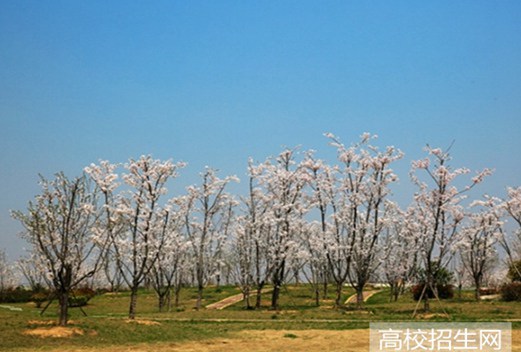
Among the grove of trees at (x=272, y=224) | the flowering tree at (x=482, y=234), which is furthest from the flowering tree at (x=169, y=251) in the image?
the flowering tree at (x=482, y=234)

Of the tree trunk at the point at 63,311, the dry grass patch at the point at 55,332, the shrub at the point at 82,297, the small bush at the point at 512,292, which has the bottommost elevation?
the shrub at the point at 82,297

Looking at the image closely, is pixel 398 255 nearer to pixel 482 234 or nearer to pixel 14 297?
pixel 482 234

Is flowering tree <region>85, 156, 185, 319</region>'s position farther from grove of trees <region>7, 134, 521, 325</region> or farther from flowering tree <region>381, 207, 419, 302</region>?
flowering tree <region>381, 207, 419, 302</region>

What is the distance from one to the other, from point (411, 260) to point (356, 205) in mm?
19345

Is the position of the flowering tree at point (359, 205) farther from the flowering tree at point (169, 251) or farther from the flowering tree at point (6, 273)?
the flowering tree at point (6, 273)

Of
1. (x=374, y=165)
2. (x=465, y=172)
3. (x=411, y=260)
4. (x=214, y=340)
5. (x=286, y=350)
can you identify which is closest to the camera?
(x=286, y=350)

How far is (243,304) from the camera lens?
47812 millimetres

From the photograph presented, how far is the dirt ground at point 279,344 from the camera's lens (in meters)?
19.5

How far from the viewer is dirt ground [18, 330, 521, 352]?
19.5 metres

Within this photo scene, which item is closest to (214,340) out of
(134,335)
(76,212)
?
(134,335)

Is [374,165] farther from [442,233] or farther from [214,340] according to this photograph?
[214,340]

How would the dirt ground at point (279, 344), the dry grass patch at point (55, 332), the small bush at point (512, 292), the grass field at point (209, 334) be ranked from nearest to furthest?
the dirt ground at point (279, 344)
the grass field at point (209, 334)
the dry grass patch at point (55, 332)
the small bush at point (512, 292)

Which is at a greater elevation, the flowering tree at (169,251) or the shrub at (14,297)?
the flowering tree at (169,251)

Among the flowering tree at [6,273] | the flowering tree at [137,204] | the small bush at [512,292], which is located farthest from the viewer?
the flowering tree at [6,273]
